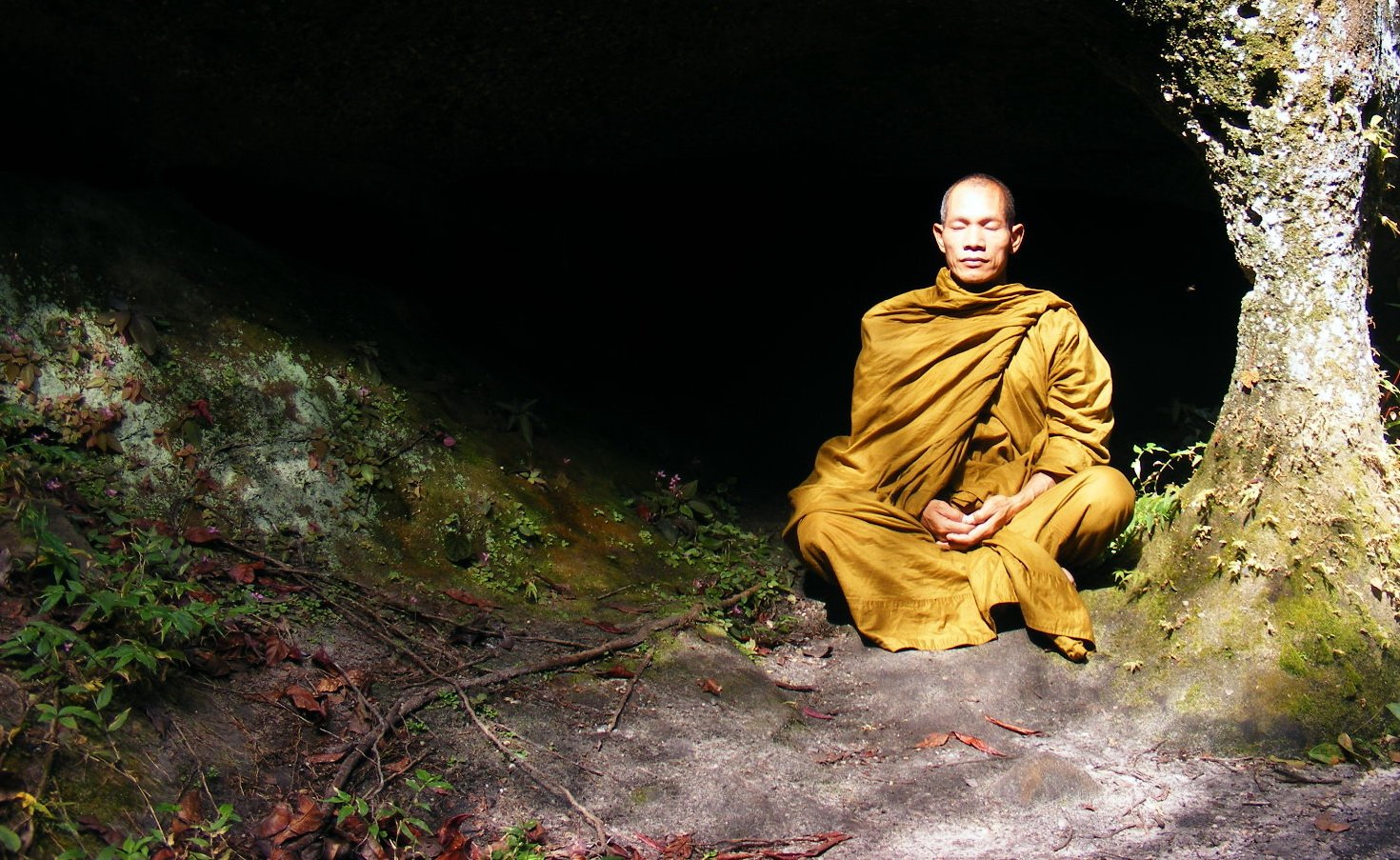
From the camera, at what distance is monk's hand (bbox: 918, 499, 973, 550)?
4.32 metres

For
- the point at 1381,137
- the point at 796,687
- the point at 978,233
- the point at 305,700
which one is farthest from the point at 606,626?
the point at 1381,137

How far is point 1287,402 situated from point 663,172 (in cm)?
316

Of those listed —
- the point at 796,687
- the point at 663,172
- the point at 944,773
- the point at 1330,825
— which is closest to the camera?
the point at 1330,825

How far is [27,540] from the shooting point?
3.13 metres

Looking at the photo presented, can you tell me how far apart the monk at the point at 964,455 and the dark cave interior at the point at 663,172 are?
861 mm

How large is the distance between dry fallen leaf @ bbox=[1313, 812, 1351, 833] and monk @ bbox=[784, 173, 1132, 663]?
123 centimetres

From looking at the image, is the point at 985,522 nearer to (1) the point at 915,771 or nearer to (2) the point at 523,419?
(1) the point at 915,771

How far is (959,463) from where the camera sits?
447 cm

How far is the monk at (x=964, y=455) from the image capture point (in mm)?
4098

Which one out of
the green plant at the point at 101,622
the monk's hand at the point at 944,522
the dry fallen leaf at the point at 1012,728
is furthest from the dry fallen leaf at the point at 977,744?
the green plant at the point at 101,622

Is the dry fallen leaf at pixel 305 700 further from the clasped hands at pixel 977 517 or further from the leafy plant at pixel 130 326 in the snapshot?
the clasped hands at pixel 977 517

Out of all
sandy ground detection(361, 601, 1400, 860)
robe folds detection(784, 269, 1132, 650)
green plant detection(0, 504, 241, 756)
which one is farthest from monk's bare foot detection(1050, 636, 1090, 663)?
green plant detection(0, 504, 241, 756)

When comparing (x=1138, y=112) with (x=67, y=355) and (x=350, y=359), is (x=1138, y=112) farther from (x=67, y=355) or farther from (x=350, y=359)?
(x=67, y=355)

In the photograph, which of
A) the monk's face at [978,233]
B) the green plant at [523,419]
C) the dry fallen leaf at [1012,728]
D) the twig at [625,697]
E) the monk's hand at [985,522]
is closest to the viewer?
the twig at [625,697]
